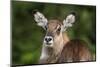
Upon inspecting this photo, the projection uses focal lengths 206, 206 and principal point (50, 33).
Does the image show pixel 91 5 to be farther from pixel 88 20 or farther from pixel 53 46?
pixel 53 46

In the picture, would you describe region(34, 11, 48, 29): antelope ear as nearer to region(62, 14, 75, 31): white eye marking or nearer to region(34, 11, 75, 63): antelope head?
region(34, 11, 75, 63): antelope head

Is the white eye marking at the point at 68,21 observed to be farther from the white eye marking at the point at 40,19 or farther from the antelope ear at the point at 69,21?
the white eye marking at the point at 40,19

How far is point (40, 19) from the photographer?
2268 millimetres

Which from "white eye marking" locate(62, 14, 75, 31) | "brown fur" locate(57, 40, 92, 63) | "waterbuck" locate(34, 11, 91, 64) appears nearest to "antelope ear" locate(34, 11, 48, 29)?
"waterbuck" locate(34, 11, 91, 64)

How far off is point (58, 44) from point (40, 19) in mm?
349

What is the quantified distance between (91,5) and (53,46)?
2.24ft

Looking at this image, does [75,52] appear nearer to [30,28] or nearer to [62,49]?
[62,49]

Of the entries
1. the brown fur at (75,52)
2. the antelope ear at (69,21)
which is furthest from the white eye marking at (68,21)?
the brown fur at (75,52)

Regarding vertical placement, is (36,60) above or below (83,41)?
below

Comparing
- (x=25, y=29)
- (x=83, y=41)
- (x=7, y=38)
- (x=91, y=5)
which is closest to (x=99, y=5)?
(x=91, y=5)

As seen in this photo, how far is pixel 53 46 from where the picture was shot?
91.0 inches

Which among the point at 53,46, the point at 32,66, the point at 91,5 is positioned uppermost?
the point at 91,5

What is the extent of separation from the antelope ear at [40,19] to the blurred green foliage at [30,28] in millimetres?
40

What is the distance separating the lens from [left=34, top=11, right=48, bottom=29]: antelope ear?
2.25m
